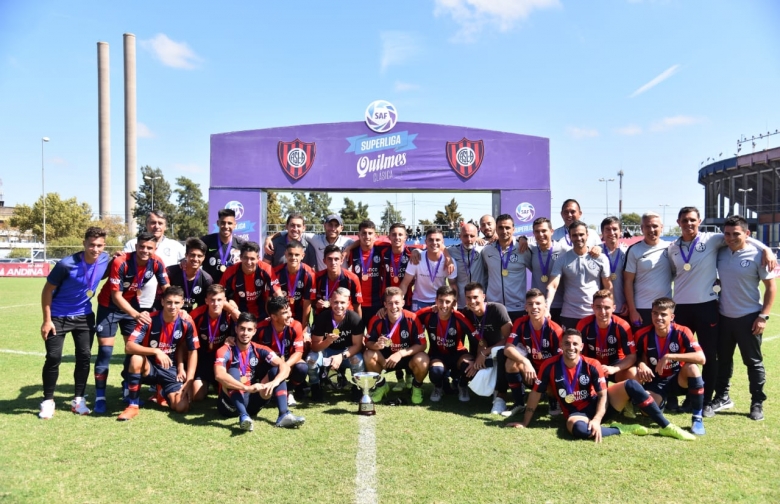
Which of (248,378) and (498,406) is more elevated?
(248,378)

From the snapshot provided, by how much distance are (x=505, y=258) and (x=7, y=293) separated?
1662 cm

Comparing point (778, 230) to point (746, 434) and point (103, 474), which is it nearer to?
point (746, 434)

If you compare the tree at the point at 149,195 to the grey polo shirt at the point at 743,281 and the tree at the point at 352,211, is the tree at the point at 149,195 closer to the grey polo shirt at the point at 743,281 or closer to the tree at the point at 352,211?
the tree at the point at 352,211

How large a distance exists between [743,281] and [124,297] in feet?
18.8

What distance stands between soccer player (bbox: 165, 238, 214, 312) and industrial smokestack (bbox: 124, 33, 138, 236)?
54886 mm

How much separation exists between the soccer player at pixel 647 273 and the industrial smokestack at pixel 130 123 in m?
57.3

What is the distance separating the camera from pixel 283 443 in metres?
3.91

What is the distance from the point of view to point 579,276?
16.6ft

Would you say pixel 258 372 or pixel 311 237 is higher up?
pixel 311 237

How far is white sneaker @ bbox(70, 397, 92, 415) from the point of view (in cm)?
467

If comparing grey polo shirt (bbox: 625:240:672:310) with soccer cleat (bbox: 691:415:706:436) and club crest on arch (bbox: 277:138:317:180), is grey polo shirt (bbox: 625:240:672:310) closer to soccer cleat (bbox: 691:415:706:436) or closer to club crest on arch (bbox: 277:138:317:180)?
soccer cleat (bbox: 691:415:706:436)

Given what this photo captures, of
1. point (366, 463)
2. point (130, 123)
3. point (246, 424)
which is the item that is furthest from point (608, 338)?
point (130, 123)

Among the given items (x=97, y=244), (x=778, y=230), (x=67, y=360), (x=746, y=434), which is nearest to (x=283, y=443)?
(x=97, y=244)

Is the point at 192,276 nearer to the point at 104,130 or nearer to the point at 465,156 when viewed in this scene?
the point at 465,156
